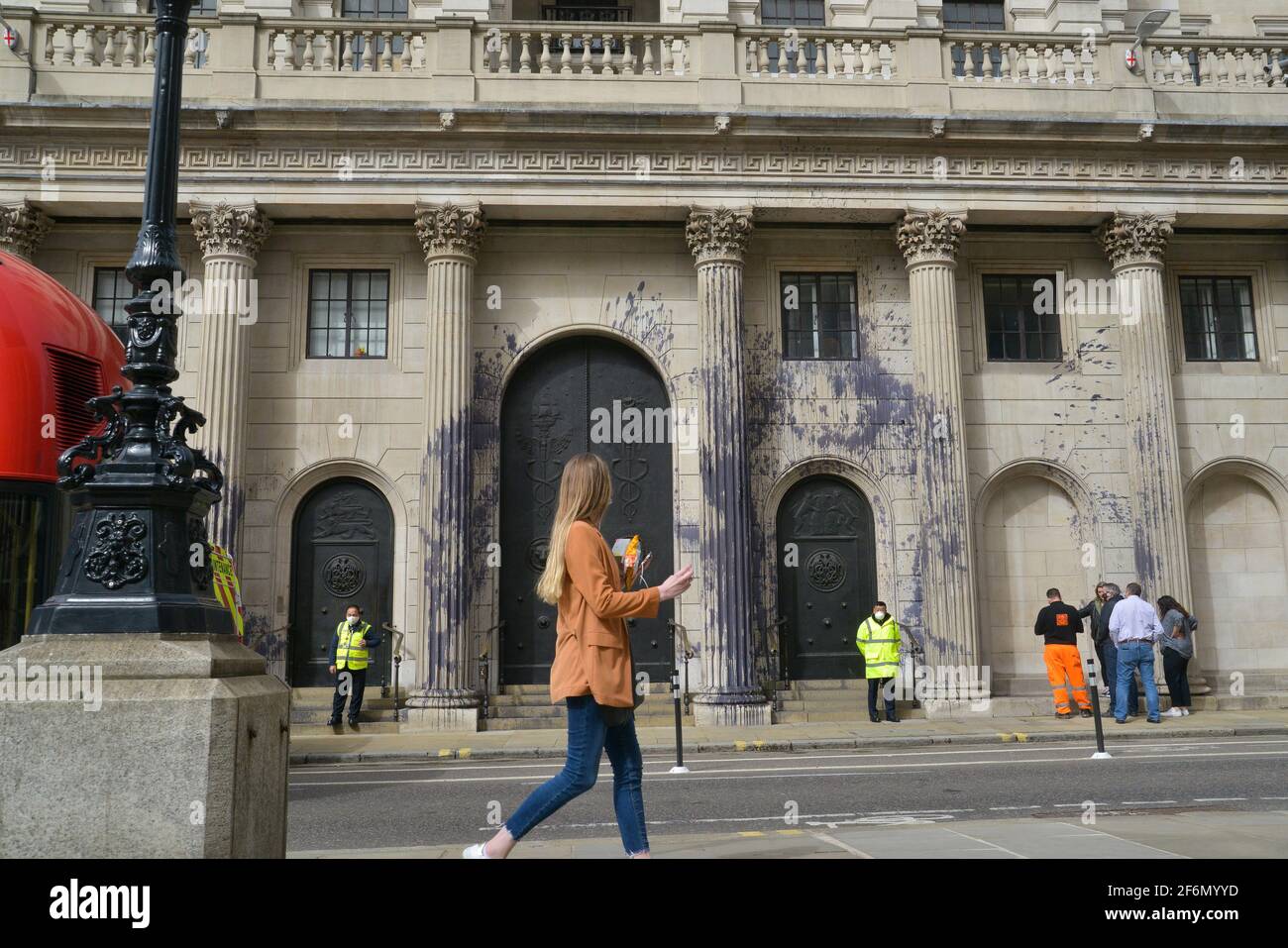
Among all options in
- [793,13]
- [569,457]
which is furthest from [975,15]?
[569,457]

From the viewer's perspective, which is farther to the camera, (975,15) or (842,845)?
(975,15)

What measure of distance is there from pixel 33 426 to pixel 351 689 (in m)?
10.4

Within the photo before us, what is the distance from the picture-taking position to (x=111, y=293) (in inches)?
806

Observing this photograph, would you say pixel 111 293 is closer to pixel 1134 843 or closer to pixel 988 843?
pixel 988 843

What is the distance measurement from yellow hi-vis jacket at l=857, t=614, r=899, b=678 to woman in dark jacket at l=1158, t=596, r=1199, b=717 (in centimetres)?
476

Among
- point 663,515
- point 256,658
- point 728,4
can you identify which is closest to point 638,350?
point 663,515

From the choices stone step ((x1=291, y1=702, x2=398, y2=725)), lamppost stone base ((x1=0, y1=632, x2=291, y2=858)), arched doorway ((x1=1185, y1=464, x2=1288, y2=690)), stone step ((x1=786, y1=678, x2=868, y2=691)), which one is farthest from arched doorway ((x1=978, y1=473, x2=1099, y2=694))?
lamppost stone base ((x1=0, y1=632, x2=291, y2=858))

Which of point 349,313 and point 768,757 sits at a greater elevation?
point 349,313

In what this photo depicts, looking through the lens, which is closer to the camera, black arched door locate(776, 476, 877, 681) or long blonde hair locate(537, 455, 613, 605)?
long blonde hair locate(537, 455, 613, 605)

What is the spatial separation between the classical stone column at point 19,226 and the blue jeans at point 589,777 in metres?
18.1

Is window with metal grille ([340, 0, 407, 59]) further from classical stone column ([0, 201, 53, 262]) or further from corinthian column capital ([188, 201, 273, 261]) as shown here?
classical stone column ([0, 201, 53, 262])

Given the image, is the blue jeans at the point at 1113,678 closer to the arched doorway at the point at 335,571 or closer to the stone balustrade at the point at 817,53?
the stone balustrade at the point at 817,53

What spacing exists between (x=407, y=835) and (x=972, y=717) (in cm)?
1305

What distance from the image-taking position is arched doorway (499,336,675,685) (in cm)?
1994
